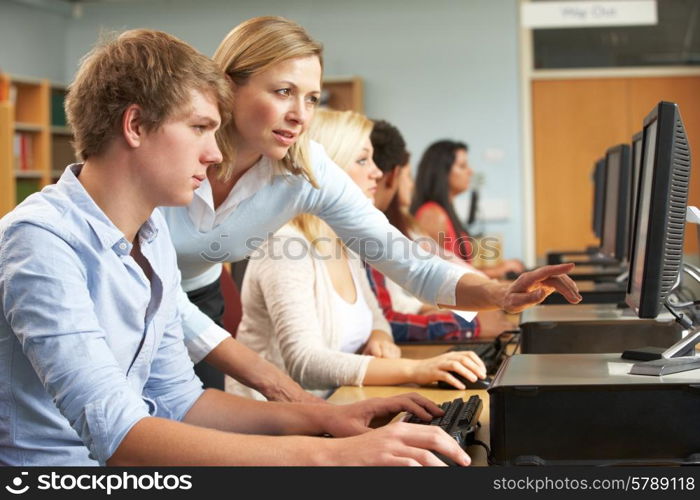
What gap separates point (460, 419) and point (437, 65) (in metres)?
5.94

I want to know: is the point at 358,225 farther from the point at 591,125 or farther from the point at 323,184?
the point at 591,125

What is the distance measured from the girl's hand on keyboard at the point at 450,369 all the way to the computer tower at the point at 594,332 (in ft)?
0.33

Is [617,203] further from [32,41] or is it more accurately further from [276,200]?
[32,41]

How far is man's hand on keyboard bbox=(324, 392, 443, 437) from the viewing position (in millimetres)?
1297

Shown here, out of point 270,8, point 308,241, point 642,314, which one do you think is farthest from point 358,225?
point 270,8

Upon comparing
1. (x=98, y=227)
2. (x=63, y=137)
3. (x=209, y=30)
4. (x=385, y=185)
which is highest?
(x=209, y=30)

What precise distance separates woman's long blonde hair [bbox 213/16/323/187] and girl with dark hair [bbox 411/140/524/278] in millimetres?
2277

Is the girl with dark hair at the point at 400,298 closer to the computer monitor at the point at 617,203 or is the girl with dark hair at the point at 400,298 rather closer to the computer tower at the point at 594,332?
the computer monitor at the point at 617,203

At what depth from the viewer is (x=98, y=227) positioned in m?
1.10

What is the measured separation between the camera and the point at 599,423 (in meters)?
1.07

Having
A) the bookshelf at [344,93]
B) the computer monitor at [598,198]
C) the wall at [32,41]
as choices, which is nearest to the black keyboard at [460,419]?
the computer monitor at [598,198]

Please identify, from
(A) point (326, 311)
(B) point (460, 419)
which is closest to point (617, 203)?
(A) point (326, 311)

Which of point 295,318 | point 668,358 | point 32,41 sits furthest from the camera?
point 32,41

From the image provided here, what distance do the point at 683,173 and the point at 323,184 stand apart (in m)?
0.70
